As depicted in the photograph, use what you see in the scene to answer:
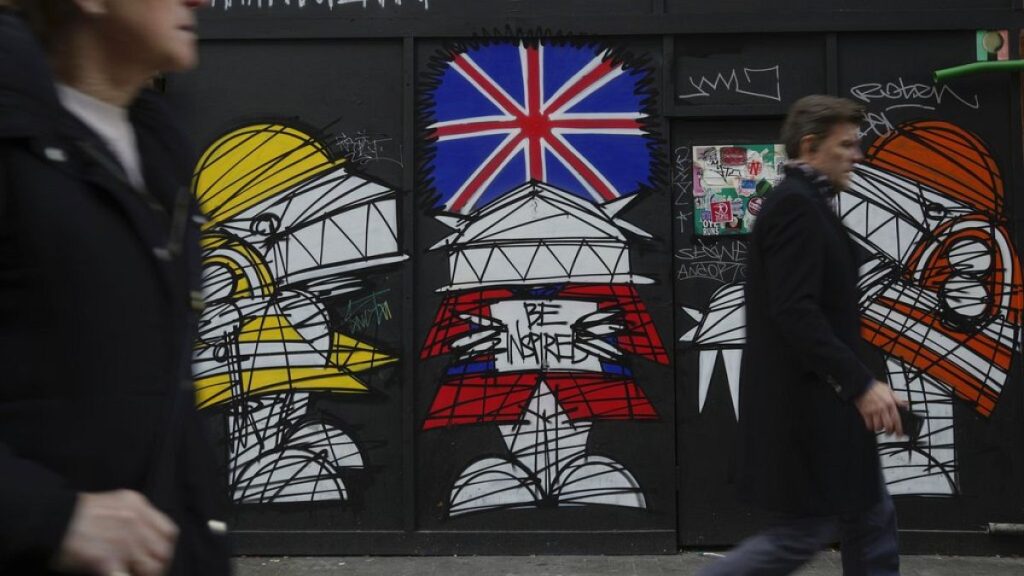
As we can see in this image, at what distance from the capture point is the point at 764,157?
→ 5.60 metres

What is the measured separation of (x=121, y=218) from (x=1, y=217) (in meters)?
0.16

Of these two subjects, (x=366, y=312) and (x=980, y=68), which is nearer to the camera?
(x=980, y=68)

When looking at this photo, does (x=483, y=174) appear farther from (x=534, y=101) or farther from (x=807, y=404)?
(x=807, y=404)

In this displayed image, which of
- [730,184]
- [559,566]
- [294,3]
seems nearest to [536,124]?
[730,184]

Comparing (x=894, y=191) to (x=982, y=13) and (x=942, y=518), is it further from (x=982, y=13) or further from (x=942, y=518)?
(x=942, y=518)

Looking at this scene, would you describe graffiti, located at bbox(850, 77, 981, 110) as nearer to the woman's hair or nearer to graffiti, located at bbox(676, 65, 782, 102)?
graffiti, located at bbox(676, 65, 782, 102)

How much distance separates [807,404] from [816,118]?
3.33 ft

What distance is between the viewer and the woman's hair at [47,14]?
1.33 m

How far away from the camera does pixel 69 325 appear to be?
1.22 metres

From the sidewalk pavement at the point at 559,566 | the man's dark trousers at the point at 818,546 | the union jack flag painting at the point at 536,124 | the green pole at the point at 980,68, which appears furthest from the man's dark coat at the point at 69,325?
the green pole at the point at 980,68

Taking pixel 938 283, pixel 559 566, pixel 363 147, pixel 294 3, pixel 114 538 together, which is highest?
pixel 294 3

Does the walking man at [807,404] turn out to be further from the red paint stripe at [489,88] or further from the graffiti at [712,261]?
the red paint stripe at [489,88]

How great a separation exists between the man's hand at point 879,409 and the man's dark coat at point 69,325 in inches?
93.1

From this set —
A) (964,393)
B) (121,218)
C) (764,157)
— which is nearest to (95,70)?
(121,218)
